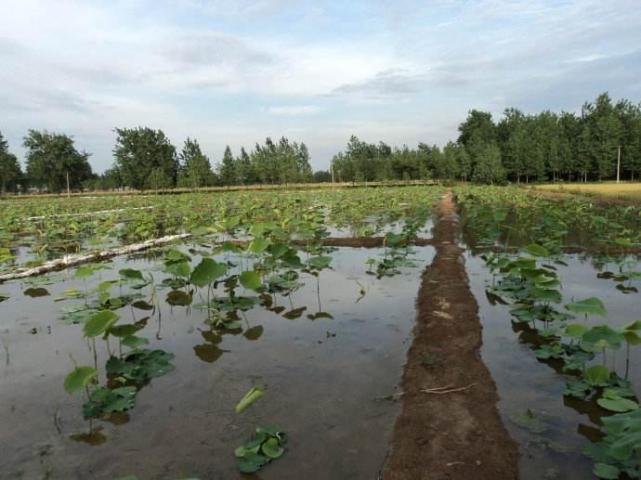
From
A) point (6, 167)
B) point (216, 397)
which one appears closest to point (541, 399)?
point (216, 397)

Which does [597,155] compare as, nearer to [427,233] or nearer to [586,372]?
[427,233]

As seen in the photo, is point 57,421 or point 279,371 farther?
point 279,371

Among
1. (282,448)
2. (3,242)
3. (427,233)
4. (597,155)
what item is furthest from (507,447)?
(597,155)

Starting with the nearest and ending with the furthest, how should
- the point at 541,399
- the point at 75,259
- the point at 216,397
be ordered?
the point at 541,399
the point at 216,397
the point at 75,259

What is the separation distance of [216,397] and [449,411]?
2227 mm

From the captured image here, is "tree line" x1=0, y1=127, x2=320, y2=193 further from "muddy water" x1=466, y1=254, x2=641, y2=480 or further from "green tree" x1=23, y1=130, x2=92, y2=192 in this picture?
"muddy water" x1=466, y1=254, x2=641, y2=480

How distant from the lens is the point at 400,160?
62.1m

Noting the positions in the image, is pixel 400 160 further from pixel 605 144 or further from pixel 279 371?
pixel 279 371

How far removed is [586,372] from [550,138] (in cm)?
6131

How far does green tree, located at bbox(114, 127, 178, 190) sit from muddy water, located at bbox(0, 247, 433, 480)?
60.0 m

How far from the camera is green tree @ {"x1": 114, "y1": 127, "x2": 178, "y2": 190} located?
64.2 meters

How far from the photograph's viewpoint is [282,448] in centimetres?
355

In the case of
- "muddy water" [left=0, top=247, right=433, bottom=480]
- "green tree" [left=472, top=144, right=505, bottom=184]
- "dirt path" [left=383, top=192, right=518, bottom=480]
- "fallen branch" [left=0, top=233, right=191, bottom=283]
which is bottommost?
"muddy water" [left=0, top=247, right=433, bottom=480]

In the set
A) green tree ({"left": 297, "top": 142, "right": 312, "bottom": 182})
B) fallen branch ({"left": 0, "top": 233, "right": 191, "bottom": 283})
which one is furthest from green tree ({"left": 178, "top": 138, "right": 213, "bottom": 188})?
fallen branch ({"left": 0, "top": 233, "right": 191, "bottom": 283})
